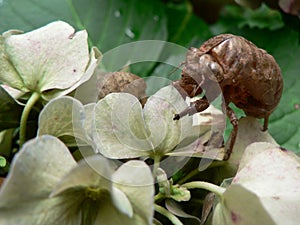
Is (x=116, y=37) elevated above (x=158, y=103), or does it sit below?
below

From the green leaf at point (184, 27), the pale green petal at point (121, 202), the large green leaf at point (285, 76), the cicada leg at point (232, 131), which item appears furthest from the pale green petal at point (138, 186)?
the green leaf at point (184, 27)

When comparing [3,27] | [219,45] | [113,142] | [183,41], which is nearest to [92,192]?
[113,142]

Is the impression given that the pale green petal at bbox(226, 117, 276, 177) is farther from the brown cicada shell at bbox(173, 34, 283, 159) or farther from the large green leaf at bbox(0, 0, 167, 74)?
the large green leaf at bbox(0, 0, 167, 74)

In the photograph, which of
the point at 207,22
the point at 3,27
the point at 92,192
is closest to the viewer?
the point at 92,192

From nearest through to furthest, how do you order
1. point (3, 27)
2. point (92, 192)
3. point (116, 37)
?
point (92, 192) → point (3, 27) → point (116, 37)

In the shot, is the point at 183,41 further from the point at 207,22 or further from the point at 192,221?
the point at 192,221

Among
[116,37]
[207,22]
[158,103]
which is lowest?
[207,22]

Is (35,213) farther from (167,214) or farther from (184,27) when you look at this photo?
(184,27)
